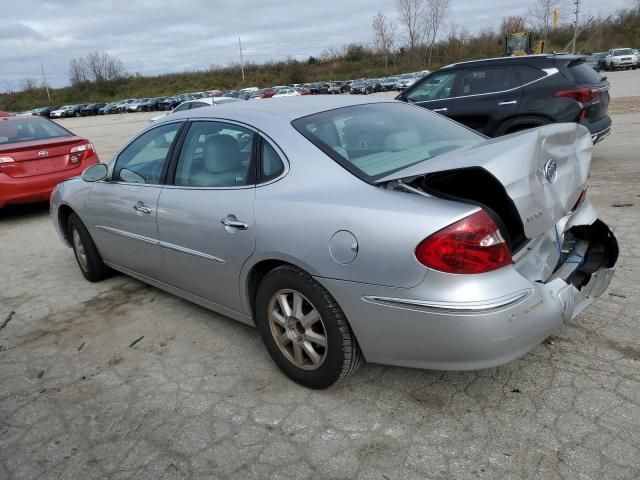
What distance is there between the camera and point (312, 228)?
2.53m

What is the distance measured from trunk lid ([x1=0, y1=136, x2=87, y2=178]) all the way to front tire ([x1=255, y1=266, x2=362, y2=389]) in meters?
5.69

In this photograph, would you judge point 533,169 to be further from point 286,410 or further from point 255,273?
point 286,410

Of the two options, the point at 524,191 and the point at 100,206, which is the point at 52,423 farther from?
the point at 524,191

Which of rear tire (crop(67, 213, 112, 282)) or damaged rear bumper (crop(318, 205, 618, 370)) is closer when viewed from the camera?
damaged rear bumper (crop(318, 205, 618, 370))

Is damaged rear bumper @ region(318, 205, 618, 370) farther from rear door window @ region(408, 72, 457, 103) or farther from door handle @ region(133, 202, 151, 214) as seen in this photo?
rear door window @ region(408, 72, 457, 103)

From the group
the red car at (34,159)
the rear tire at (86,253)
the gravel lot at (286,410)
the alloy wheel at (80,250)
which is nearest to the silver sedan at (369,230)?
the gravel lot at (286,410)

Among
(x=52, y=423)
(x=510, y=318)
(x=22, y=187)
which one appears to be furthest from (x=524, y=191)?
(x=22, y=187)

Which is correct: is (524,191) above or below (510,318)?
above

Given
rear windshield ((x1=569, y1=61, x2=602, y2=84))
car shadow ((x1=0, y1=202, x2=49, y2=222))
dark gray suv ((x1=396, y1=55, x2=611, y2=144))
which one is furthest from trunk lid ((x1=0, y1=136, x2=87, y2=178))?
rear windshield ((x1=569, y1=61, x2=602, y2=84))

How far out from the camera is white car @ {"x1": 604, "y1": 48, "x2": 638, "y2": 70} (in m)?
42.4

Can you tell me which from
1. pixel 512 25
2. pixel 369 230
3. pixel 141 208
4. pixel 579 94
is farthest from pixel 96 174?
pixel 512 25

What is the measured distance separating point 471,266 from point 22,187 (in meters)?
6.83

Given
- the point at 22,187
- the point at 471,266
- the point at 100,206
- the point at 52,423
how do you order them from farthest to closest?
the point at 22,187 < the point at 100,206 < the point at 52,423 < the point at 471,266

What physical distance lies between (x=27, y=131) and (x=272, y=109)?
20.6 ft
